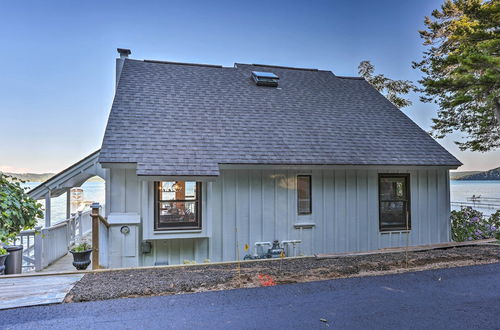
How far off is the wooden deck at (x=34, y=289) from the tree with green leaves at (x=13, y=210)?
599 millimetres

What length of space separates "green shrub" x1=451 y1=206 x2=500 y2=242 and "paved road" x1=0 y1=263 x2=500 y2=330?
21.1 feet

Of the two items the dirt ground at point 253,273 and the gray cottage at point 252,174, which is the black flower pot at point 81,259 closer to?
the gray cottage at point 252,174

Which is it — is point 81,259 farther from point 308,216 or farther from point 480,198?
point 480,198

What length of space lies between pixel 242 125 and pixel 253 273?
15.1 ft

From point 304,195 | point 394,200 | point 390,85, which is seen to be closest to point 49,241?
point 304,195

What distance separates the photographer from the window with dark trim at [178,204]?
264 inches

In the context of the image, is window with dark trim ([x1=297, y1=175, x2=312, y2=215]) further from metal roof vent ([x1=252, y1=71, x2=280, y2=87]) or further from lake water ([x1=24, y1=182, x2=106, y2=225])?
lake water ([x1=24, y1=182, x2=106, y2=225])

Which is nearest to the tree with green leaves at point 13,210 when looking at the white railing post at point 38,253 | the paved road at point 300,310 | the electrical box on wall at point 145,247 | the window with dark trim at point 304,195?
the paved road at point 300,310

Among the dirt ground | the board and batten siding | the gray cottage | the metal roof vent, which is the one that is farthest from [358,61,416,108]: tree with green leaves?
the dirt ground

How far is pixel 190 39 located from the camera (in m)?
14.1

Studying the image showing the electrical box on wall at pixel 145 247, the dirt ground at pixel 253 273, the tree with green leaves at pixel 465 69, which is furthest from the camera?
the tree with green leaves at pixel 465 69

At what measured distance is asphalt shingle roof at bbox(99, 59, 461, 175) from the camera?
6.88 meters

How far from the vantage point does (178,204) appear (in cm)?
688

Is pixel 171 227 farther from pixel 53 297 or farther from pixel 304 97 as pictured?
pixel 304 97
